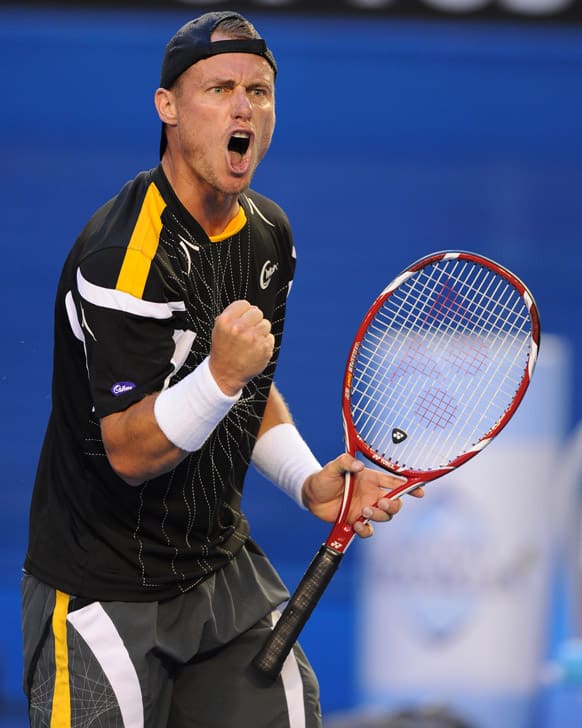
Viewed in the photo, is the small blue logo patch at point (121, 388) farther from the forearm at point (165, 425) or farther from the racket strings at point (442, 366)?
the racket strings at point (442, 366)

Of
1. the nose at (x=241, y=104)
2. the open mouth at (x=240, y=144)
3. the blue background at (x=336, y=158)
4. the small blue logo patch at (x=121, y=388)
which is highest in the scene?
the nose at (x=241, y=104)

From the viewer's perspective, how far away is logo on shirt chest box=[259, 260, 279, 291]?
2.62 meters

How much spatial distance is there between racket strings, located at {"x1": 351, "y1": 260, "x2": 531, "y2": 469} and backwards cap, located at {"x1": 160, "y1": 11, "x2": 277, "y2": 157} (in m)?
0.55

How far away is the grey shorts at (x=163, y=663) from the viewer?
8.09 ft

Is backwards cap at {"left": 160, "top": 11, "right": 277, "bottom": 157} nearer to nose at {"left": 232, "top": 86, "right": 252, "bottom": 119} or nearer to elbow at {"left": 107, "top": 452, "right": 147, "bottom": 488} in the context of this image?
nose at {"left": 232, "top": 86, "right": 252, "bottom": 119}

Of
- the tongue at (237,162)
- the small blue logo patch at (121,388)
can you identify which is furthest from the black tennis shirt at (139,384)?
the tongue at (237,162)

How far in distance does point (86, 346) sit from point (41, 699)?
2.08ft

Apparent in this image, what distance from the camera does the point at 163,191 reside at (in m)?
2.47

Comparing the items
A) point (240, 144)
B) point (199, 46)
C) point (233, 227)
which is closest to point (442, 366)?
point (233, 227)

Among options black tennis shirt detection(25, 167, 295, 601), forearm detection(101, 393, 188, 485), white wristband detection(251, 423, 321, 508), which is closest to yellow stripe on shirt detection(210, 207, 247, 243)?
black tennis shirt detection(25, 167, 295, 601)

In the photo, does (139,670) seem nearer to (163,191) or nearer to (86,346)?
(86,346)

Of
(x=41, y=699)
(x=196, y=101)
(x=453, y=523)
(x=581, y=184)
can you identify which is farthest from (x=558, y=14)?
(x=41, y=699)

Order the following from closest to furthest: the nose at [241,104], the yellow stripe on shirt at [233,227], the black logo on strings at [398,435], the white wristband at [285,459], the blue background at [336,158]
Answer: the nose at [241,104] < the yellow stripe on shirt at [233,227] < the black logo on strings at [398,435] < the white wristband at [285,459] < the blue background at [336,158]

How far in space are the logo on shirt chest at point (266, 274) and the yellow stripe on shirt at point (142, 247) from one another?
0.26 metres
